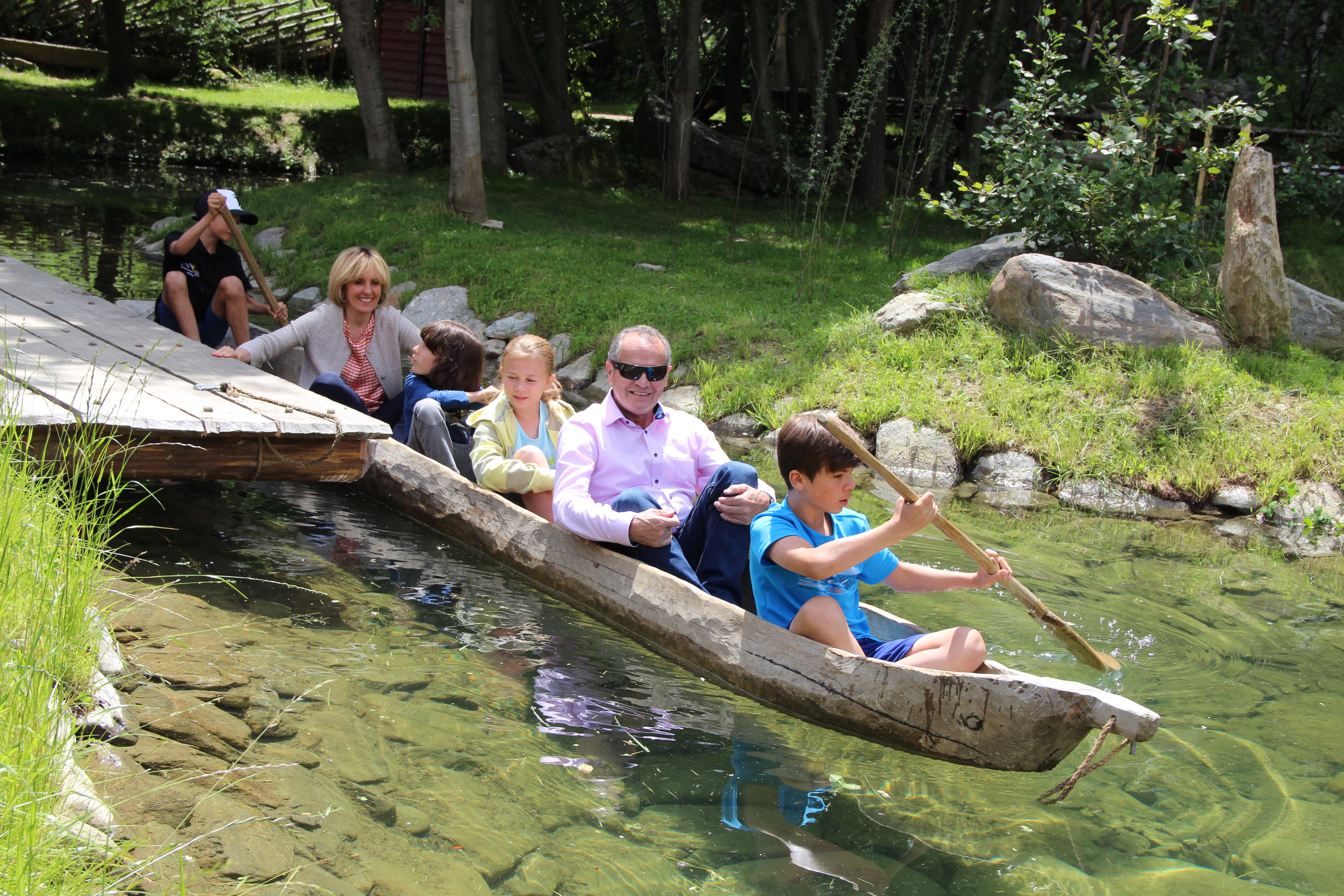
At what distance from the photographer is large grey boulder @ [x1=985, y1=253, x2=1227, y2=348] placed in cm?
783

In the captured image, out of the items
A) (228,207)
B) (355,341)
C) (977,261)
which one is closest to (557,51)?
(977,261)

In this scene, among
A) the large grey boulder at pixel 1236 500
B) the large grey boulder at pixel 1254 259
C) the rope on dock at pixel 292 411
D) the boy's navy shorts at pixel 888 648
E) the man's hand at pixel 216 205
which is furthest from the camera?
the large grey boulder at pixel 1254 259

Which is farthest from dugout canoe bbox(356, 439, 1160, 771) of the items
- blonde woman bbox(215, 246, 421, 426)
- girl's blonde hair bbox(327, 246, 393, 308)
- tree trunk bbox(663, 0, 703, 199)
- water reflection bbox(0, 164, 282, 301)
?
tree trunk bbox(663, 0, 703, 199)

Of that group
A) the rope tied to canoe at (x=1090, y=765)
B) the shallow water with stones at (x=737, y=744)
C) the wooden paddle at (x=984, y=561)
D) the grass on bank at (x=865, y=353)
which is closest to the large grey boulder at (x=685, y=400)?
the grass on bank at (x=865, y=353)

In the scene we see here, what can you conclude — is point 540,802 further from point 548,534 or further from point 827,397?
point 827,397

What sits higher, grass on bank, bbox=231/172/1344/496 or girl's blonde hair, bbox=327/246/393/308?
girl's blonde hair, bbox=327/246/393/308

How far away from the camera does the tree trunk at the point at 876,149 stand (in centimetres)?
1390

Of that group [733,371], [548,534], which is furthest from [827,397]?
[548,534]

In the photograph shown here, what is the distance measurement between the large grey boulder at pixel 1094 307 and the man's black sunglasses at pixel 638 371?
15.7 feet

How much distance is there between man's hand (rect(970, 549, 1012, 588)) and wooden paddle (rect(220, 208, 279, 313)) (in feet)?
15.6

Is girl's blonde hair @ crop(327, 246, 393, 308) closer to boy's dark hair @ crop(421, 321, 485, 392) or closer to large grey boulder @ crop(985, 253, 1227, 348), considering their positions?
boy's dark hair @ crop(421, 321, 485, 392)

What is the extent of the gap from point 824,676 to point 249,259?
484 centimetres

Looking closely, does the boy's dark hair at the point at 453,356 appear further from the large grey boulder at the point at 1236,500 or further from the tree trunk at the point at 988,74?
the tree trunk at the point at 988,74

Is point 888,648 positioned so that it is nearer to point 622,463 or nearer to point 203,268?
point 622,463
